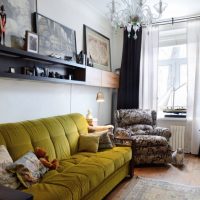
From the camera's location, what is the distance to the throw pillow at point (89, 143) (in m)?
3.01

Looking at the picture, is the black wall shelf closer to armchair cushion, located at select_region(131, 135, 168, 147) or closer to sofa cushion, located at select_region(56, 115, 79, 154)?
sofa cushion, located at select_region(56, 115, 79, 154)

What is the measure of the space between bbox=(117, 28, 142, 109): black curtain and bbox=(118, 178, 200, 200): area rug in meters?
2.17

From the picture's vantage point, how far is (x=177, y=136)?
4.55 m

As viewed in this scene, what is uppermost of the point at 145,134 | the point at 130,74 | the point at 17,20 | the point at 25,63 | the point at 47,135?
the point at 17,20

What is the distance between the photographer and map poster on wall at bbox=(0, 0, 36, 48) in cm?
252

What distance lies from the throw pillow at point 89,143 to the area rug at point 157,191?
2.21 feet

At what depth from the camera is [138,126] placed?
4.32m

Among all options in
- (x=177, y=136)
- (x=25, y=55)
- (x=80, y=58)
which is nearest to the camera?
(x=25, y=55)

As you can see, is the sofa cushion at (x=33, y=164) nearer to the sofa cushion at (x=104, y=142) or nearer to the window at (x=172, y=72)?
the sofa cushion at (x=104, y=142)

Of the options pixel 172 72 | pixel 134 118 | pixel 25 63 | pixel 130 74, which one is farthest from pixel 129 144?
pixel 172 72

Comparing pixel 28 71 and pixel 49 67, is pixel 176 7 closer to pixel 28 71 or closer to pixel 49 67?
pixel 49 67

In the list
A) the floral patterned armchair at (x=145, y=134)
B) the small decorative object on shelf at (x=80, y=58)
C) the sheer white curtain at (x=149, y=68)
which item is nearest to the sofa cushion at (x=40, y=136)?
the floral patterned armchair at (x=145, y=134)

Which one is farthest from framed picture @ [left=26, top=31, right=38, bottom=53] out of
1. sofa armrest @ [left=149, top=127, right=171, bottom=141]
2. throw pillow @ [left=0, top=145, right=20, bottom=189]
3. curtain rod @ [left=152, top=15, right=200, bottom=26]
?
curtain rod @ [left=152, top=15, right=200, bottom=26]

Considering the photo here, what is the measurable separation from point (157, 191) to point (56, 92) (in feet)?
6.46
